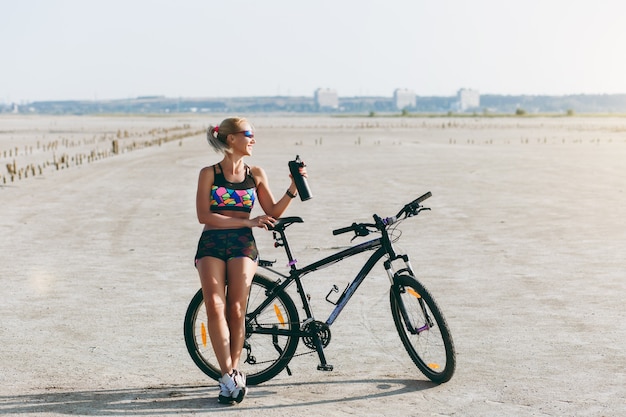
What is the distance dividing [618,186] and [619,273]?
42.4 feet

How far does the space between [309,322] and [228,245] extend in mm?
910

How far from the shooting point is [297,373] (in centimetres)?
686

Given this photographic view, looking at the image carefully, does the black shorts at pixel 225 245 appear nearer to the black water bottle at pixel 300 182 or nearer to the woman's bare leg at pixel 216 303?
the woman's bare leg at pixel 216 303

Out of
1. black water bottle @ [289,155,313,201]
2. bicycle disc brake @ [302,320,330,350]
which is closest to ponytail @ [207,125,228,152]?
black water bottle @ [289,155,313,201]

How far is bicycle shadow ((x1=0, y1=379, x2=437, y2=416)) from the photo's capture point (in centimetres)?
593

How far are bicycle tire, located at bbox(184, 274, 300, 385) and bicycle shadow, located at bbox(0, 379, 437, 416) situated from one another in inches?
5.5

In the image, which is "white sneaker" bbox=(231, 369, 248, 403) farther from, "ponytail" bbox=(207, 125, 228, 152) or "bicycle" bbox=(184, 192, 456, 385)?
"ponytail" bbox=(207, 125, 228, 152)

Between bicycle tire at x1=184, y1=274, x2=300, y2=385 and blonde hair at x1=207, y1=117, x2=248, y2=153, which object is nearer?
blonde hair at x1=207, y1=117, x2=248, y2=153

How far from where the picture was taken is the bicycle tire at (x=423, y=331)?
621 cm

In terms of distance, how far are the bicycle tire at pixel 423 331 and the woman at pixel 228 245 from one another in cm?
114

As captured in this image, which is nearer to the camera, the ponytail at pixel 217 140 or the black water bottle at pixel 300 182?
the black water bottle at pixel 300 182

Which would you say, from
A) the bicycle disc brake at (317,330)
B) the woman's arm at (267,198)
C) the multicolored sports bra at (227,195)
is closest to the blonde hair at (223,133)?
the multicolored sports bra at (227,195)

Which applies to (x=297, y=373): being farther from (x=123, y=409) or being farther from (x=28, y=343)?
(x=28, y=343)

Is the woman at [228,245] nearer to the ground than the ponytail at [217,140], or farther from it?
nearer to the ground
